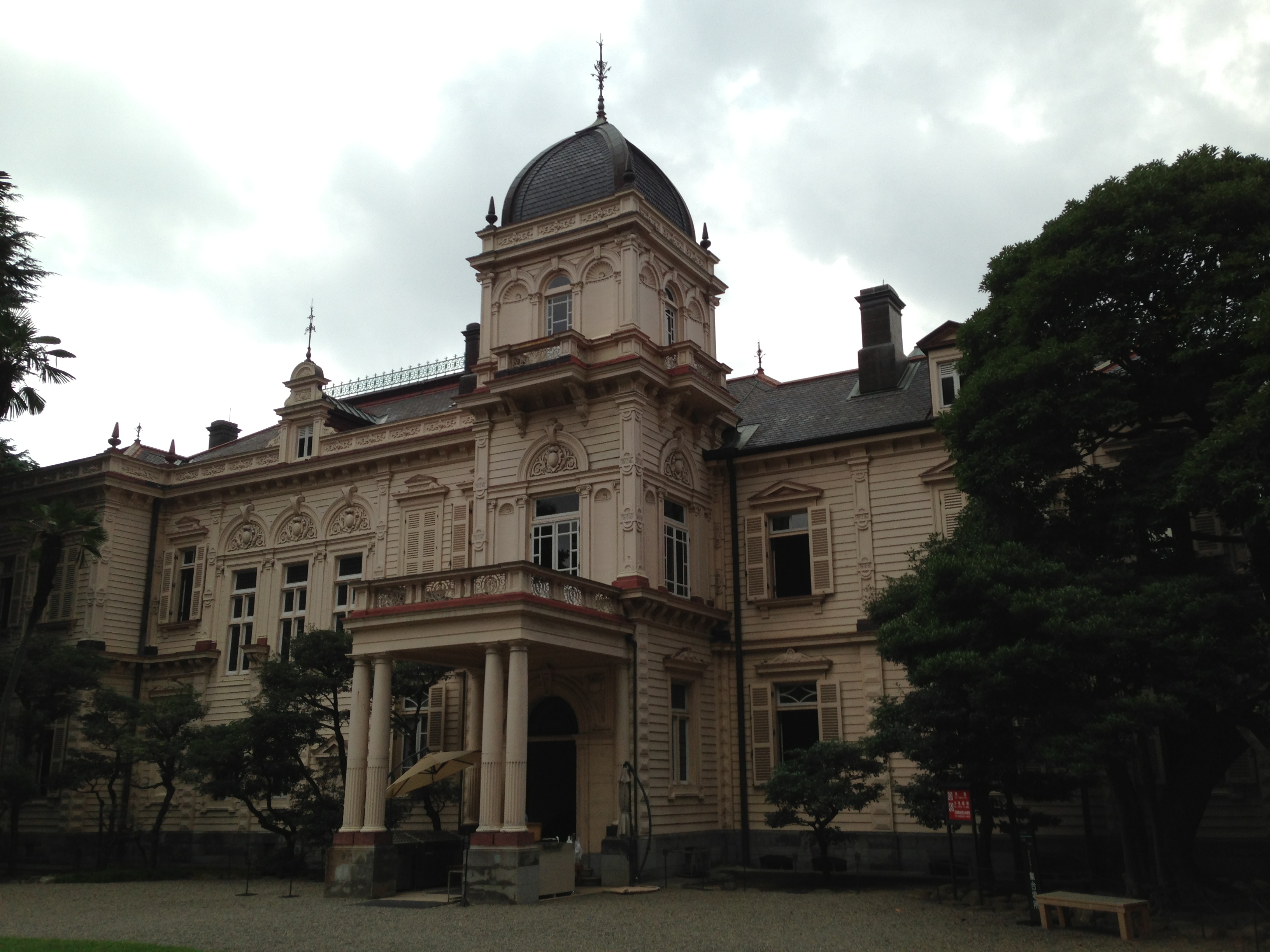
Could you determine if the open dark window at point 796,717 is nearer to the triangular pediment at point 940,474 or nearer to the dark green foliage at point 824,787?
the dark green foliage at point 824,787

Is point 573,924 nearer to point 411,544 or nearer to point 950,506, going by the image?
point 950,506

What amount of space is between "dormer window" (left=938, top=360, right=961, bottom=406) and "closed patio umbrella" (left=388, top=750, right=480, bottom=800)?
40.3ft

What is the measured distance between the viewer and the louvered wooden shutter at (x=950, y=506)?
2308 centimetres

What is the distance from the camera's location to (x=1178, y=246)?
1566cm

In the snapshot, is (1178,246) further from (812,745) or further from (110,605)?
(110,605)

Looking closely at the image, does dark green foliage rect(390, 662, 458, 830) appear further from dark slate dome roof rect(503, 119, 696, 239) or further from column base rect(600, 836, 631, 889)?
dark slate dome roof rect(503, 119, 696, 239)

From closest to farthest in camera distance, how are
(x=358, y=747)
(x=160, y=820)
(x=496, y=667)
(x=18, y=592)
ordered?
(x=496, y=667) → (x=358, y=747) → (x=160, y=820) → (x=18, y=592)

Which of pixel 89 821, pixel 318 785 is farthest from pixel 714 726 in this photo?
Result: pixel 89 821

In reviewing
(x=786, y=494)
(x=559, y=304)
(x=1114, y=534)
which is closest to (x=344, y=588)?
(x=559, y=304)

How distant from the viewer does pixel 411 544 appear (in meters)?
27.3

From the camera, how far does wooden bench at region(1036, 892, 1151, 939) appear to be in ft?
44.4

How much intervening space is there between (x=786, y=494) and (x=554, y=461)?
5.25m

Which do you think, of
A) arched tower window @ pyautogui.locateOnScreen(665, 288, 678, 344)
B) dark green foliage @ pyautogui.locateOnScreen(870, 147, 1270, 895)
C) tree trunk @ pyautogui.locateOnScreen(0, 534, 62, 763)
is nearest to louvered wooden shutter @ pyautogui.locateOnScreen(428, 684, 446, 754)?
tree trunk @ pyautogui.locateOnScreen(0, 534, 62, 763)

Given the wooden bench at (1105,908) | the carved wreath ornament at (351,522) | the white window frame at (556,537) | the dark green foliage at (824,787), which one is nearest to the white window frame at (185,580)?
the carved wreath ornament at (351,522)
